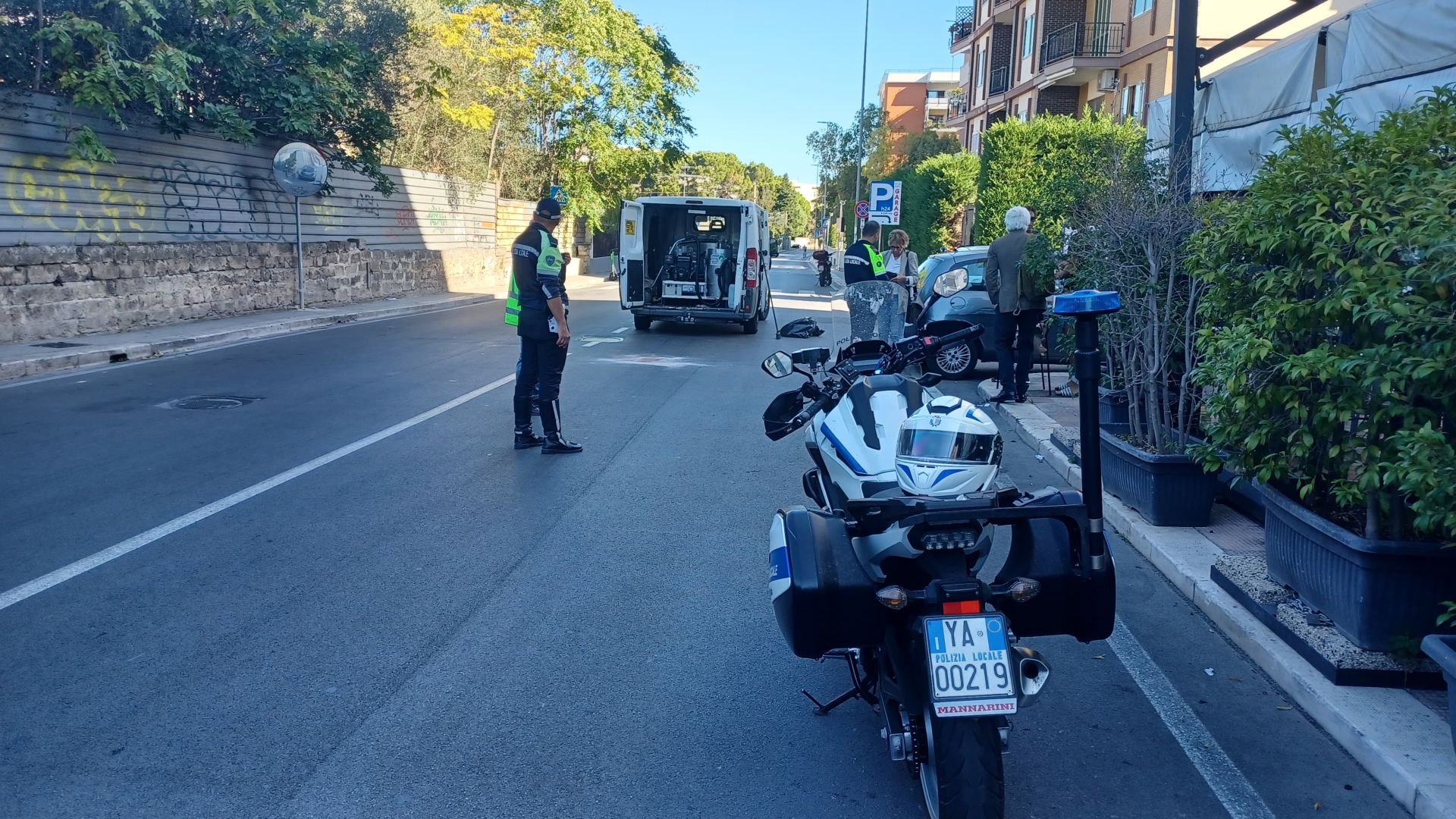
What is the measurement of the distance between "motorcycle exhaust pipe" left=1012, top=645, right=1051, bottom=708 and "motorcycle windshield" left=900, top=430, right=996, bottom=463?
0.62 meters

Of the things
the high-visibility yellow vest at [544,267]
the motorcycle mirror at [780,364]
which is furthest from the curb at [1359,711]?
the high-visibility yellow vest at [544,267]

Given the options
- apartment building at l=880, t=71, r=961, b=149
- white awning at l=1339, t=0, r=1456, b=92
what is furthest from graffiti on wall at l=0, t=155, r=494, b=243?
apartment building at l=880, t=71, r=961, b=149

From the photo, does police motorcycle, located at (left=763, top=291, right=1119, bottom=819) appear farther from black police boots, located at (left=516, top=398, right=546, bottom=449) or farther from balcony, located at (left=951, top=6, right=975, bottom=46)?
balcony, located at (left=951, top=6, right=975, bottom=46)

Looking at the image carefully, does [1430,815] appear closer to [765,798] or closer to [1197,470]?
[765,798]

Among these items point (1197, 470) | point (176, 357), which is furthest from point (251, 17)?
point (1197, 470)

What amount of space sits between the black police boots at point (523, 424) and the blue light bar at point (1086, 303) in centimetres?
600

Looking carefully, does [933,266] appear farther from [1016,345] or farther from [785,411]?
[785,411]

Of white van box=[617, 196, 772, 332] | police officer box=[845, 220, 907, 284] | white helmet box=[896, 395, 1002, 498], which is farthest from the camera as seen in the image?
white van box=[617, 196, 772, 332]

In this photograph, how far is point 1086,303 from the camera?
3400 millimetres

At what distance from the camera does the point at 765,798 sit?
3518 mm

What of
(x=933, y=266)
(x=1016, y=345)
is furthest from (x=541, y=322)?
(x=933, y=266)

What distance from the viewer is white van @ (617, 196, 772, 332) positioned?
61.7 ft

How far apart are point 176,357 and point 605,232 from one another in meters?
37.0

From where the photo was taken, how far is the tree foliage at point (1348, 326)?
391 cm
